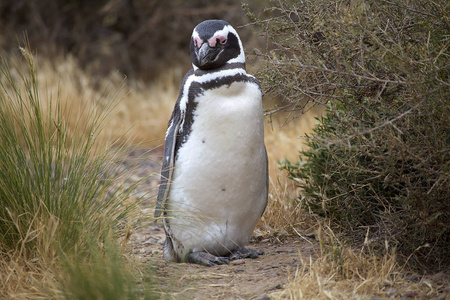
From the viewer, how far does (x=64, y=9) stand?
11.6 metres

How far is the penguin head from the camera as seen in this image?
11.7ft

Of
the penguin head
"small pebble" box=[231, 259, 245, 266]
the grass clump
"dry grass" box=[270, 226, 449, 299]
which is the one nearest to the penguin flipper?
the grass clump

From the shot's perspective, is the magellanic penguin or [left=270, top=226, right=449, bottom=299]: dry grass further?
the magellanic penguin

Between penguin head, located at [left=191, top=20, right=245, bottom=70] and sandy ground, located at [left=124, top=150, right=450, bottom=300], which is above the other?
penguin head, located at [left=191, top=20, right=245, bottom=70]

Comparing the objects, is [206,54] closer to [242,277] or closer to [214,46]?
[214,46]

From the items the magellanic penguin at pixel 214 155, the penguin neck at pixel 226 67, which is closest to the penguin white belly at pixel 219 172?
the magellanic penguin at pixel 214 155

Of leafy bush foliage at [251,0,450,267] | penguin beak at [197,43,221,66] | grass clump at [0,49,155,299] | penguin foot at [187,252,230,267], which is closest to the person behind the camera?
leafy bush foliage at [251,0,450,267]

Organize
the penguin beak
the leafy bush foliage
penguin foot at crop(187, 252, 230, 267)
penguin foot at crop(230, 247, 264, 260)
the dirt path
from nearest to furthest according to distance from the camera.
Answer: the leafy bush foliage, the dirt path, the penguin beak, penguin foot at crop(187, 252, 230, 267), penguin foot at crop(230, 247, 264, 260)

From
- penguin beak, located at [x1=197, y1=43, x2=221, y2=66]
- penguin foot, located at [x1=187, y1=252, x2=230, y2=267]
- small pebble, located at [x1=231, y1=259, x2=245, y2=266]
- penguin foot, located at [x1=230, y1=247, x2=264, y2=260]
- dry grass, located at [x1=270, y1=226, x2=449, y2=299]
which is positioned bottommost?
penguin foot, located at [x1=230, y1=247, x2=264, y2=260]

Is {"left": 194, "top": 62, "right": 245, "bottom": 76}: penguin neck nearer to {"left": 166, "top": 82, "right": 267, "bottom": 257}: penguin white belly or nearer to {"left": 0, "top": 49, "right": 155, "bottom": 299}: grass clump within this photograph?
{"left": 166, "top": 82, "right": 267, "bottom": 257}: penguin white belly

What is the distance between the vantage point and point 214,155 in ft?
11.7

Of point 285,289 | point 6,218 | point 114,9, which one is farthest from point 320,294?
point 114,9

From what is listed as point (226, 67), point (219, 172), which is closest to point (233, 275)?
point (219, 172)

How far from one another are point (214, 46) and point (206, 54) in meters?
0.08
